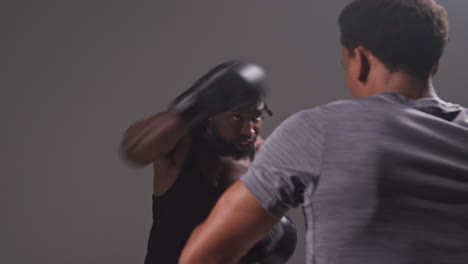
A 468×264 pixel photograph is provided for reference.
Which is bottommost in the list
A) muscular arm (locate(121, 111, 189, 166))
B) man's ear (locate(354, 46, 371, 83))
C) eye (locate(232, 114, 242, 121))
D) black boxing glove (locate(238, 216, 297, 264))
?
black boxing glove (locate(238, 216, 297, 264))

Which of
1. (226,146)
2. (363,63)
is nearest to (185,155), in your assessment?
(226,146)

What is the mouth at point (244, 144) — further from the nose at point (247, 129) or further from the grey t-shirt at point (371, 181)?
the grey t-shirt at point (371, 181)

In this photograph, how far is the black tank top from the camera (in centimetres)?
123

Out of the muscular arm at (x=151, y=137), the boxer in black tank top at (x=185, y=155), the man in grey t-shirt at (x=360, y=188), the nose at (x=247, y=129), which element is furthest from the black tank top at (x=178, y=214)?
the man in grey t-shirt at (x=360, y=188)

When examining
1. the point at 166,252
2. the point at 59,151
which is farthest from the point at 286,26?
the point at 166,252

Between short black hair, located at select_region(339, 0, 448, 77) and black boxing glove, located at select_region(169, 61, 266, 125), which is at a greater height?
short black hair, located at select_region(339, 0, 448, 77)

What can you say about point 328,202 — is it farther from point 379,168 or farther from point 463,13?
point 463,13

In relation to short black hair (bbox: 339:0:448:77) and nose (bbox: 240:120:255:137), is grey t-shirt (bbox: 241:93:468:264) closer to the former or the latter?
short black hair (bbox: 339:0:448:77)

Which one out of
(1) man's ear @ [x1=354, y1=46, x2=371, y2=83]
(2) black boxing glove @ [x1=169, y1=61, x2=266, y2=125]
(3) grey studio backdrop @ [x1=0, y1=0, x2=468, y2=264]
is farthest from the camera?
(3) grey studio backdrop @ [x1=0, y1=0, x2=468, y2=264]

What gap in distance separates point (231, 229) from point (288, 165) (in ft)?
0.30

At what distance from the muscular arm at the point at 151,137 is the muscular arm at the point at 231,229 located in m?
0.69

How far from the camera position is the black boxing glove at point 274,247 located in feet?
4.08

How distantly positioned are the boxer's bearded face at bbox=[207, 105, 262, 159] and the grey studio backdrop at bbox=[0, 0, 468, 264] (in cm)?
130

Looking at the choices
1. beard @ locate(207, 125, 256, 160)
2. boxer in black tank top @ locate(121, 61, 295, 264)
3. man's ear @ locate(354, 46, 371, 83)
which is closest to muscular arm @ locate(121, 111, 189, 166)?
boxer in black tank top @ locate(121, 61, 295, 264)
